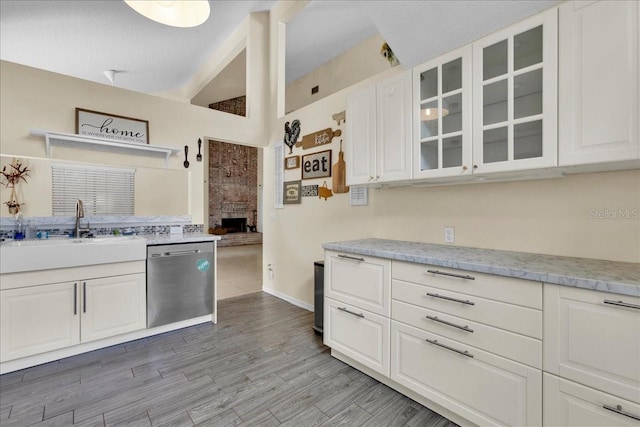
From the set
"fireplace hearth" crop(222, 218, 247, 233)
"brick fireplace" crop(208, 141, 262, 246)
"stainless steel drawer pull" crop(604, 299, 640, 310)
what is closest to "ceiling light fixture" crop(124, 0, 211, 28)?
"stainless steel drawer pull" crop(604, 299, 640, 310)

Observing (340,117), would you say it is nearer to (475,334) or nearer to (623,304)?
(475,334)

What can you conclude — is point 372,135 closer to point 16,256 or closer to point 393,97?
point 393,97

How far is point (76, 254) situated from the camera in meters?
2.29

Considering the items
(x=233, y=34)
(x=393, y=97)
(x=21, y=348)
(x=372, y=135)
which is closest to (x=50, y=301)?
(x=21, y=348)

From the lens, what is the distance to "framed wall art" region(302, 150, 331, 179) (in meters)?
3.26

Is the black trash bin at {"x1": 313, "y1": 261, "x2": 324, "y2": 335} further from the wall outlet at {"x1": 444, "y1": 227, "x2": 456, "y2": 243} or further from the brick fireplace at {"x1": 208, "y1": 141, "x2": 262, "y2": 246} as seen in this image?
the brick fireplace at {"x1": 208, "y1": 141, "x2": 262, "y2": 246}

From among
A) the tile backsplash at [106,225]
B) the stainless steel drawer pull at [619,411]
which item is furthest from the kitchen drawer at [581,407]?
the tile backsplash at [106,225]

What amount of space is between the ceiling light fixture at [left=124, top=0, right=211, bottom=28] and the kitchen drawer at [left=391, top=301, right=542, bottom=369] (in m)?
2.40

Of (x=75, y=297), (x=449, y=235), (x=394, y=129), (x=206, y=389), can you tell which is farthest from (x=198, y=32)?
(x=206, y=389)

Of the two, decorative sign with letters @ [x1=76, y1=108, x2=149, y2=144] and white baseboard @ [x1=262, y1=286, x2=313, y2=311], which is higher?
decorative sign with letters @ [x1=76, y1=108, x2=149, y2=144]

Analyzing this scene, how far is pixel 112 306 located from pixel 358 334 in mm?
2123

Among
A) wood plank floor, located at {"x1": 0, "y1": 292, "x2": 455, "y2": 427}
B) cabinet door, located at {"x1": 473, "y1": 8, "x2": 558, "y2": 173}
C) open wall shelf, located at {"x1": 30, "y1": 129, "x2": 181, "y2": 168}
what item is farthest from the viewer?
open wall shelf, located at {"x1": 30, "y1": 129, "x2": 181, "y2": 168}

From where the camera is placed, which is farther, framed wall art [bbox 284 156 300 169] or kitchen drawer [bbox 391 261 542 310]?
framed wall art [bbox 284 156 300 169]

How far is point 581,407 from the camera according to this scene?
120cm
